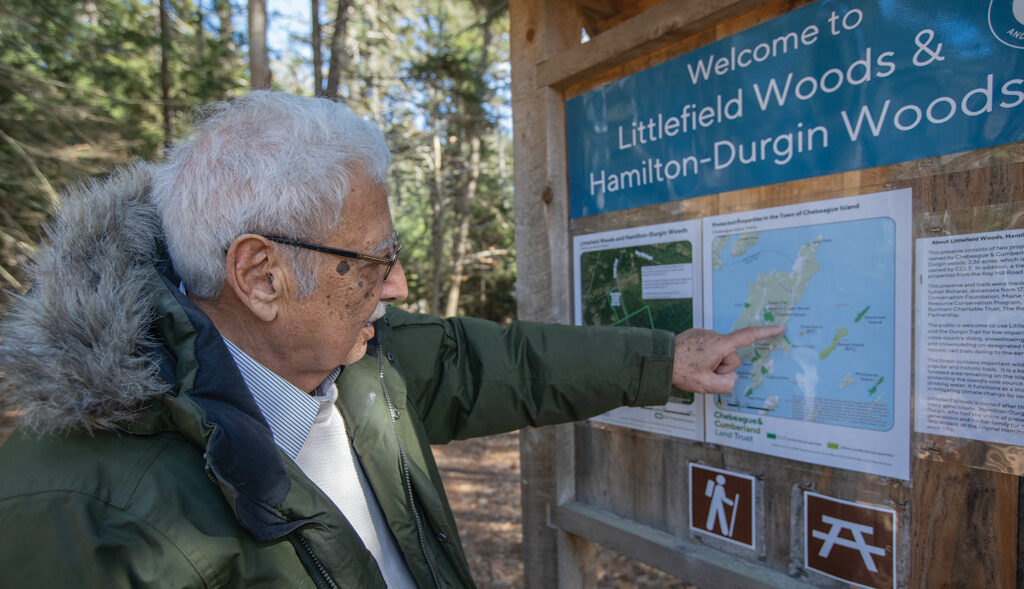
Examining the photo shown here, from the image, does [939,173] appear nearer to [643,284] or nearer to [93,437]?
[643,284]

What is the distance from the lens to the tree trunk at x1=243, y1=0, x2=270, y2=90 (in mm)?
5309

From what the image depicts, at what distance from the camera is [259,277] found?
1.28 metres

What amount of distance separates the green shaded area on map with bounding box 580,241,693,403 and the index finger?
201mm

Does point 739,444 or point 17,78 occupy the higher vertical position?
point 17,78

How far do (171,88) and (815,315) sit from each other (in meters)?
9.43

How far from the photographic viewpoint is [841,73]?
1.38 meters

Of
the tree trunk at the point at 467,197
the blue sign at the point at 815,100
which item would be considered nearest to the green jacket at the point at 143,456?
the blue sign at the point at 815,100

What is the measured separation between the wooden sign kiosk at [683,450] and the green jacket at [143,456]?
0.74 meters

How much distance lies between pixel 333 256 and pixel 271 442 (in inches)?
17.1

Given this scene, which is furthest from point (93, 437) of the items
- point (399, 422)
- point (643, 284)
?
point (643, 284)

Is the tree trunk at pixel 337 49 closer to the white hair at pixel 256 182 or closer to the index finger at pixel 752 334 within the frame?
the white hair at pixel 256 182

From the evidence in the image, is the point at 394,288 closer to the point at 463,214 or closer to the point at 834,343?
the point at 834,343

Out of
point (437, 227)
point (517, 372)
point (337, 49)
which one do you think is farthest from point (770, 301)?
point (437, 227)

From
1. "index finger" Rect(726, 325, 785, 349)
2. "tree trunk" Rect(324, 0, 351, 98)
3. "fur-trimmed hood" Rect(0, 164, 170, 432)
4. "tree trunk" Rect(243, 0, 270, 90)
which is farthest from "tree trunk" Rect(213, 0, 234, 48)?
"index finger" Rect(726, 325, 785, 349)
